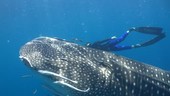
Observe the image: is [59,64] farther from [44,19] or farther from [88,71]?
[44,19]

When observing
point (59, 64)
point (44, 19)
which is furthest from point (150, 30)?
point (44, 19)

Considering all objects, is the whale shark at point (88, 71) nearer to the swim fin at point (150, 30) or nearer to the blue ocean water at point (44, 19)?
the swim fin at point (150, 30)

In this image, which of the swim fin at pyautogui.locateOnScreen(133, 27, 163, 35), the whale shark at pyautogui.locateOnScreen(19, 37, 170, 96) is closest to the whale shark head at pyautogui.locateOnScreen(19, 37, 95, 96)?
the whale shark at pyautogui.locateOnScreen(19, 37, 170, 96)

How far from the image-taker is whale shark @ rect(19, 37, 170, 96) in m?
4.70

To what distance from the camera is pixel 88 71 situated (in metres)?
4.86

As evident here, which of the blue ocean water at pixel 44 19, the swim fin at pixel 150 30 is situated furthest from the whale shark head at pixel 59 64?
the blue ocean water at pixel 44 19

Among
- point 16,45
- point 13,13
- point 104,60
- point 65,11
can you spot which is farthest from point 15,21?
point 104,60

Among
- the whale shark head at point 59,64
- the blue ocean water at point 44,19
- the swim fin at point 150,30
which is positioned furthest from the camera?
the blue ocean water at point 44,19

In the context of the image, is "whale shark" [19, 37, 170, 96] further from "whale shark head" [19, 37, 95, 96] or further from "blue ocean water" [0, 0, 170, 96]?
"blue ocean water" [0, 0, 170, 96]

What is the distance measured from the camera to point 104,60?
517 centimetres

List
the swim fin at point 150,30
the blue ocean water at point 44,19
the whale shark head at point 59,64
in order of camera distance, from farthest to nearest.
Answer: the blue ocean water at point 44,19 < the swim fin at point 150,30 < the whale shark head at point 59,64

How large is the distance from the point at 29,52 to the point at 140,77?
5.64ft

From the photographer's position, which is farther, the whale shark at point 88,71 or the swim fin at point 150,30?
the swim fin at point 150,30

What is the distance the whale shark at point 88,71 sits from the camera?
4.70 meters
